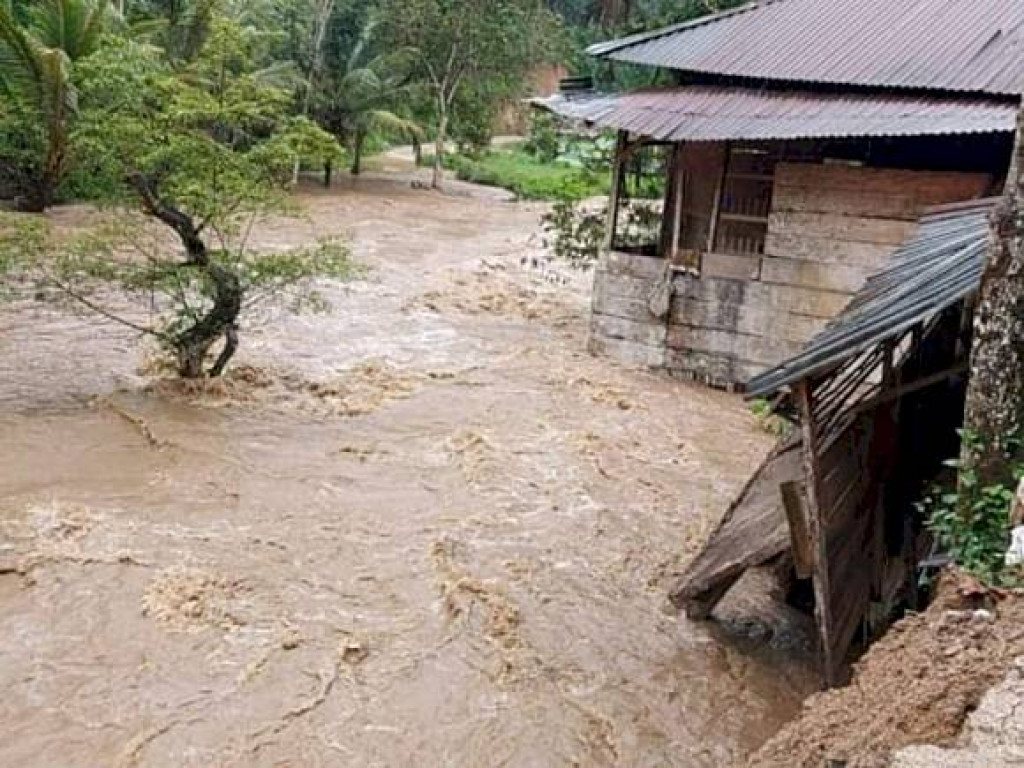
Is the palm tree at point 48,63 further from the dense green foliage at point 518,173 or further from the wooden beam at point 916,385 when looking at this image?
the dense green foliage at point 518,173

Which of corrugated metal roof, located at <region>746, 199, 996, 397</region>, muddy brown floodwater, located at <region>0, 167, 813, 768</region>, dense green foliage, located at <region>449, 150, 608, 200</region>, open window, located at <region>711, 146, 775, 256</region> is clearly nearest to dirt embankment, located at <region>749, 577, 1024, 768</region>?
corrugated metal roof, located at <region>746, 199, 996, 397</region>

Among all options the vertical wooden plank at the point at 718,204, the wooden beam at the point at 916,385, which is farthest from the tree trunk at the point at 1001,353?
the vertical wooden plank at the point at 718,204

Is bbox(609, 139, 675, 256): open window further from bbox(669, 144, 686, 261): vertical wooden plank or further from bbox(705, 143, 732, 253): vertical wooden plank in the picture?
bbox(705, 143, 732, 253): vertical wooden plank

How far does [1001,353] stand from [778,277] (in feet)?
21.2

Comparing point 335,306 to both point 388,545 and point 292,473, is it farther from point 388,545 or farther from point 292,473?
point 388,545

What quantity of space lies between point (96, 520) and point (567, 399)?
485 centimetres

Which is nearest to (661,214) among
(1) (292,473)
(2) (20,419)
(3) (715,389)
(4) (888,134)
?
(3) (715,389)

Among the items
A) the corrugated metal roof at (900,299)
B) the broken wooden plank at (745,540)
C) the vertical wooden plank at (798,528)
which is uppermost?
the corrugated metal roof at (900,299)

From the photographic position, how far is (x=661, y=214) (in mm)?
13047

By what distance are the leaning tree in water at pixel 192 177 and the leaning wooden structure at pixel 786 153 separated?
129 inches

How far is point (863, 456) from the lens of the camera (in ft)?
19.4

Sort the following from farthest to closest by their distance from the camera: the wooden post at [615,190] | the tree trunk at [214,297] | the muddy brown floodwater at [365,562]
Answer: the wooden post at [615,190]
the tree trunk at [214,297]
the muddy brown floodwater at [365,562]

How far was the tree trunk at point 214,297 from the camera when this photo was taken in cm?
953

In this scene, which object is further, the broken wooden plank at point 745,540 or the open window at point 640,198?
the open window at point 640,198
